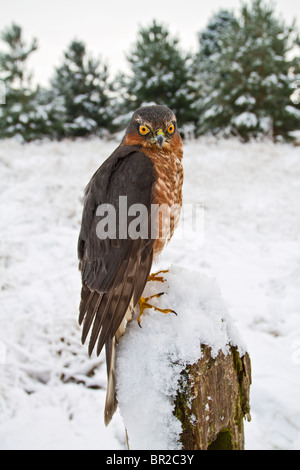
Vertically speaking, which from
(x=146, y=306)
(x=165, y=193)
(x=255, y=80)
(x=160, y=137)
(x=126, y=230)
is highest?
(x=255, y=80)

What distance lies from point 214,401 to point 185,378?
0.60 ft

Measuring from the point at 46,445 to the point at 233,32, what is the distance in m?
15.9

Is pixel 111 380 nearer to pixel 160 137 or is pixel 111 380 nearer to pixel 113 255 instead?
pixel 113 255

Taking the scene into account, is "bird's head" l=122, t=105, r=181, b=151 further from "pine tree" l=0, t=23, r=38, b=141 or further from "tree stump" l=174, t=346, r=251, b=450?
"pine tree" l=0, t=23, r=38, b=141

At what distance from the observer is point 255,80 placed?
12.8 metres

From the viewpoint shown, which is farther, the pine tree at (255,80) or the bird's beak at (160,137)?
the pine tree at (255,80)

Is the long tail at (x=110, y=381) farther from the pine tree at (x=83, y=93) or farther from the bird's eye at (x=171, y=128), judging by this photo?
the pine tree at (x=83, y=93)

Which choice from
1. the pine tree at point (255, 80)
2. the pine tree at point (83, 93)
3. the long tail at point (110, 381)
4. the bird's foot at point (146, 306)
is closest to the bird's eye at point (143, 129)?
the bird's foot at point (146, 306)

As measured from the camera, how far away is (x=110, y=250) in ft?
5.68

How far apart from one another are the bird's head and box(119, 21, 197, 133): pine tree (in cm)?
1315

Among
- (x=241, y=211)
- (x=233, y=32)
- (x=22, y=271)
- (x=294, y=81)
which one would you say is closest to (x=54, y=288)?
(x=22, y=271)

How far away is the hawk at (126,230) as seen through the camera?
1589 mm

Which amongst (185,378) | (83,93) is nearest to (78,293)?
(185,378)
